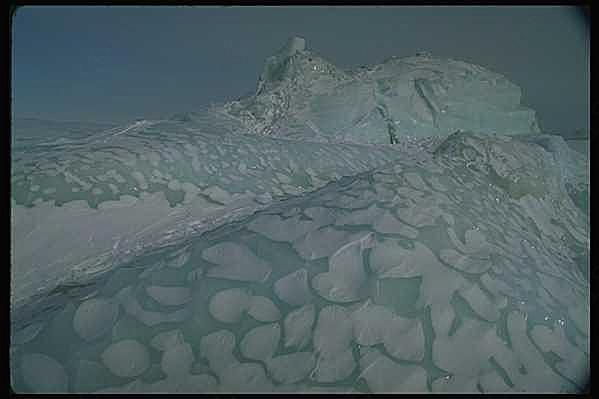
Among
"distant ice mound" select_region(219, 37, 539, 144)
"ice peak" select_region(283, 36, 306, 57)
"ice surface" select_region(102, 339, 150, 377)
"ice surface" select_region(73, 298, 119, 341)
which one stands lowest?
"ice surface" select_region(102, 339, 150, 377)

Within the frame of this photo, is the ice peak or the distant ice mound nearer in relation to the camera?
the distant ice mound

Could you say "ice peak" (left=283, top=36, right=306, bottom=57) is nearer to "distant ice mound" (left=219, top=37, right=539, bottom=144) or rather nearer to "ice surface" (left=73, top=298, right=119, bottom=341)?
"distant ice mound" (left=219, top=37, right=539, bottom=144)

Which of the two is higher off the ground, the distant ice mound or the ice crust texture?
the distant ice mound

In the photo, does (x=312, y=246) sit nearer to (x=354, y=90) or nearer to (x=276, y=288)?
(x=276, y=288)

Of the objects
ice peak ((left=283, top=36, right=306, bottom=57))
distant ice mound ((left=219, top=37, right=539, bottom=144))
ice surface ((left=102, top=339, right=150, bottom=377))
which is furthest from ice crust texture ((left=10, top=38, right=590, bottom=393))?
ice peak ((left=283, top=36, right=306, bottom=57))

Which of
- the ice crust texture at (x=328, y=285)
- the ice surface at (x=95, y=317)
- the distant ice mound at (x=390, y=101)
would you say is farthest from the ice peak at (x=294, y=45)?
the ice surface at (x=95, y=317)

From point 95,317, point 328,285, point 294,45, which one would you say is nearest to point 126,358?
point 95,317

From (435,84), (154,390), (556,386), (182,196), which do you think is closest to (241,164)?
(182,196)
